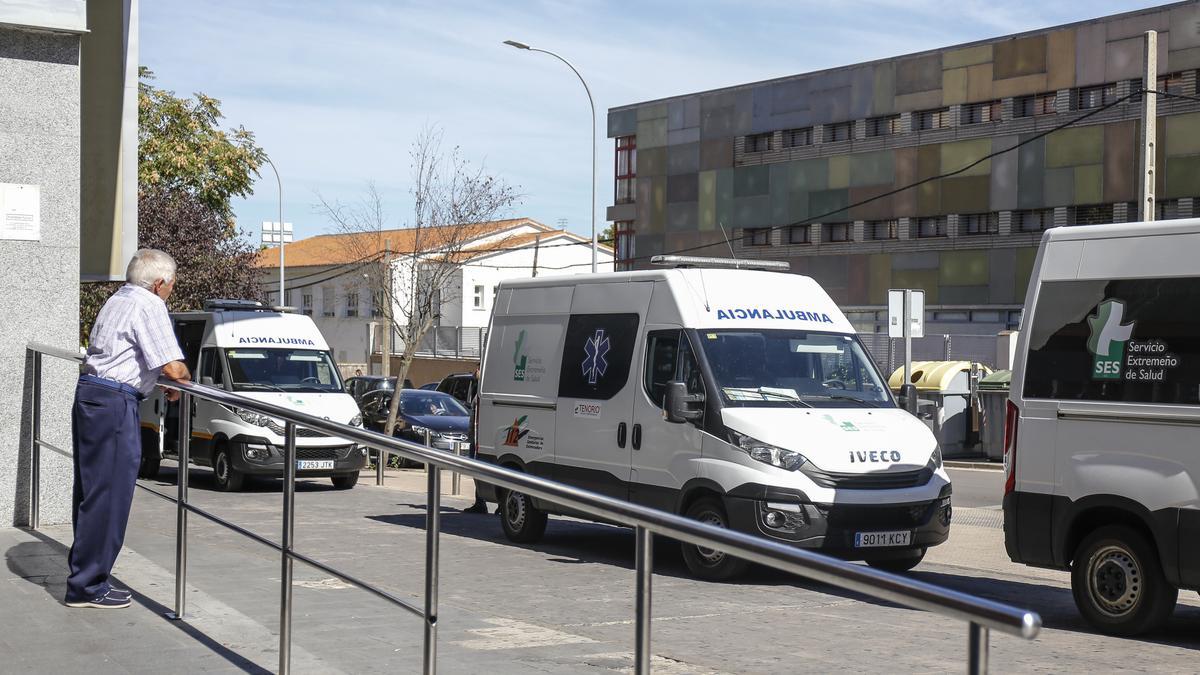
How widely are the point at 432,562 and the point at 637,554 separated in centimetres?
128

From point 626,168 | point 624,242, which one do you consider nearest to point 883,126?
point 626,168

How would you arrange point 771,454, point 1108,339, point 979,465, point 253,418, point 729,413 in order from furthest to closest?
point 979,465
point 729,413
point 771,454
point 1108,339
point 253,418

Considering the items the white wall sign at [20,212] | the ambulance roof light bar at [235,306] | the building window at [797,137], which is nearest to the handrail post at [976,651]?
the white wall sign at [20,212]

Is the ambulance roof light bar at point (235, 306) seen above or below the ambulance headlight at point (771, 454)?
above

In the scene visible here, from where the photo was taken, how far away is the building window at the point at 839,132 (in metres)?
45.8

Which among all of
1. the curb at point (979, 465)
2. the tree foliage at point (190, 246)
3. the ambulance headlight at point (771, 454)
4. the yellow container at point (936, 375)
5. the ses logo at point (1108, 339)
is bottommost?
the curb at point (979, 465)

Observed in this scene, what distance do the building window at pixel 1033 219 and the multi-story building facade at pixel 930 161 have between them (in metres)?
0.04

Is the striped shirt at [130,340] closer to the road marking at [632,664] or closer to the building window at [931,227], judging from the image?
the road marking at [632,664]

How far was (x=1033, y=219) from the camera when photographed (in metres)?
41.6

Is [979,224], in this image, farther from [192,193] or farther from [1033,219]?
[192,193]

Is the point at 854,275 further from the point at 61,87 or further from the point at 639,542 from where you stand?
the point at 639,542

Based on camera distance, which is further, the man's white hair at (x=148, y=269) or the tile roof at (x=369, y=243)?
the tile roof at (x=369, y=243)

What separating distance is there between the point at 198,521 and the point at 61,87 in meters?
3.69

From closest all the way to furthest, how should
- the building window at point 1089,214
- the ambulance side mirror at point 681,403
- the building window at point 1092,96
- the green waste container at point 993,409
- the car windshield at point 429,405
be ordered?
1. the ambulance side mirror at point 681,403
2. the green waste container at point 993,409
3. the car windshield at point 429,405
4. the building window at point 1092,96
5. the building window at point 1089,214
